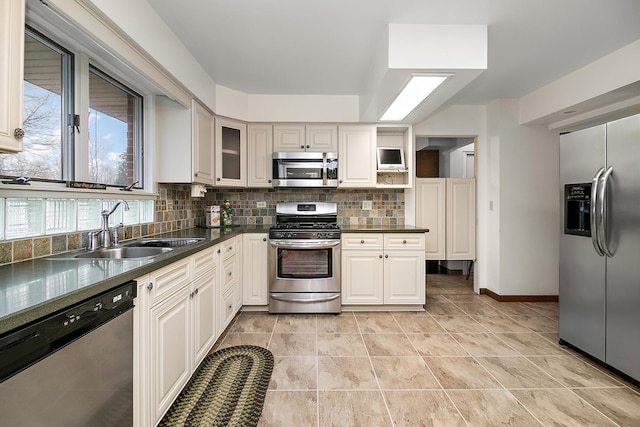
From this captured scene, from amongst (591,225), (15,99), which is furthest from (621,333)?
(15,99)

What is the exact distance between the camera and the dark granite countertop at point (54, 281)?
0.77 m

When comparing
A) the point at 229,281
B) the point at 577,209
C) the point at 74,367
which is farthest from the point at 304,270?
the point at 577,209

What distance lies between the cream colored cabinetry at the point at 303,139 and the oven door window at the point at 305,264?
1.21 m

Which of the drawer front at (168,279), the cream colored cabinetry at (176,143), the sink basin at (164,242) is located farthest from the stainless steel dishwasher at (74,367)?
the cream colored cabinetry at (176,143)

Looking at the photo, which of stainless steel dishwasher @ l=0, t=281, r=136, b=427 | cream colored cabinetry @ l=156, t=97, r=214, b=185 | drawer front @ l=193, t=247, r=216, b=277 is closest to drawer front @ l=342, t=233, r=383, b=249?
drawer front @ l=193, t=247, r=216, b=277

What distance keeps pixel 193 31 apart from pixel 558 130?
4.09 meters

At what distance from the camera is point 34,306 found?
776 mm

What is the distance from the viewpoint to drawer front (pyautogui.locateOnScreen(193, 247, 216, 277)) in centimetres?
188

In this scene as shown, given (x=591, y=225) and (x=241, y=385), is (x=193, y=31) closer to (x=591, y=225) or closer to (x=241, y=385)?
(x=241, y=385)

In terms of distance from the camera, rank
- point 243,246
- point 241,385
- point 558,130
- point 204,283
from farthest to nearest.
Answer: point 558,130, point 243,246, point 204,283, point 241,385

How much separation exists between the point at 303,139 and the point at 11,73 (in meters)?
2.59

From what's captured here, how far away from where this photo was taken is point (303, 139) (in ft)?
11.0

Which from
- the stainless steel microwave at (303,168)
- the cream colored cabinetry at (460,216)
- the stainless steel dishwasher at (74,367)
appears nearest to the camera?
the stainless steel dishwasher at (74,367)

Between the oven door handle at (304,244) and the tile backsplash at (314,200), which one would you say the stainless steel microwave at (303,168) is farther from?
the oven door handle at (304,244)
